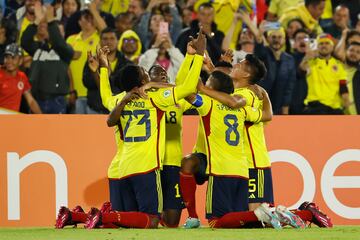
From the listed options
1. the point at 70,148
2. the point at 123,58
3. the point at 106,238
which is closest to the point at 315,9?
the point at 123,58

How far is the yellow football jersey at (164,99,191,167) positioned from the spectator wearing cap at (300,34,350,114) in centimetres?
472

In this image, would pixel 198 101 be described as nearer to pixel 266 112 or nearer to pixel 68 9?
pixel 266 112

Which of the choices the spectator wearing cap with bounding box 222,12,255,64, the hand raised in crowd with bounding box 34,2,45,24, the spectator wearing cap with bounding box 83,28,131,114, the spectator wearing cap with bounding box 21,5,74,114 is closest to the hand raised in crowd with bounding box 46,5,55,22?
the spectator wearing cap with bounding box 21,5,74,114

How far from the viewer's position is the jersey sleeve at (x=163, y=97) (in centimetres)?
1204

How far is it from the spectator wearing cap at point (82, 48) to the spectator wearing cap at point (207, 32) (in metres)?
1.38

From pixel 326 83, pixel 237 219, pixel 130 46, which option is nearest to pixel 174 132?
pixel 237 219

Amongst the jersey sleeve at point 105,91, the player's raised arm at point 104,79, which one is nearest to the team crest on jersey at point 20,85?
the player's raised arm at point 104,79

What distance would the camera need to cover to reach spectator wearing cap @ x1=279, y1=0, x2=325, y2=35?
19.3 m

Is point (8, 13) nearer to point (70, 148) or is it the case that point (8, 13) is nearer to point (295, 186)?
point (70, 148)

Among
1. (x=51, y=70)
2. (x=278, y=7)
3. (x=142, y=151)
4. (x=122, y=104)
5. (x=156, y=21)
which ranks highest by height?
(x=278, y=7)

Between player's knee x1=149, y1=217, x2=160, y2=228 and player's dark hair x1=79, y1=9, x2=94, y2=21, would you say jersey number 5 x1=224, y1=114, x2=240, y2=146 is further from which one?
player's dark hair x1=79, y1=9, x2=94, y2=21

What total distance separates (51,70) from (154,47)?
5.30 ft

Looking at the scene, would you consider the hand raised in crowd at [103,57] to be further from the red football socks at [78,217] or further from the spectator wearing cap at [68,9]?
the spectator wearing cap at [68,9]

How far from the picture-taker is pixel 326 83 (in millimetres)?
17516
